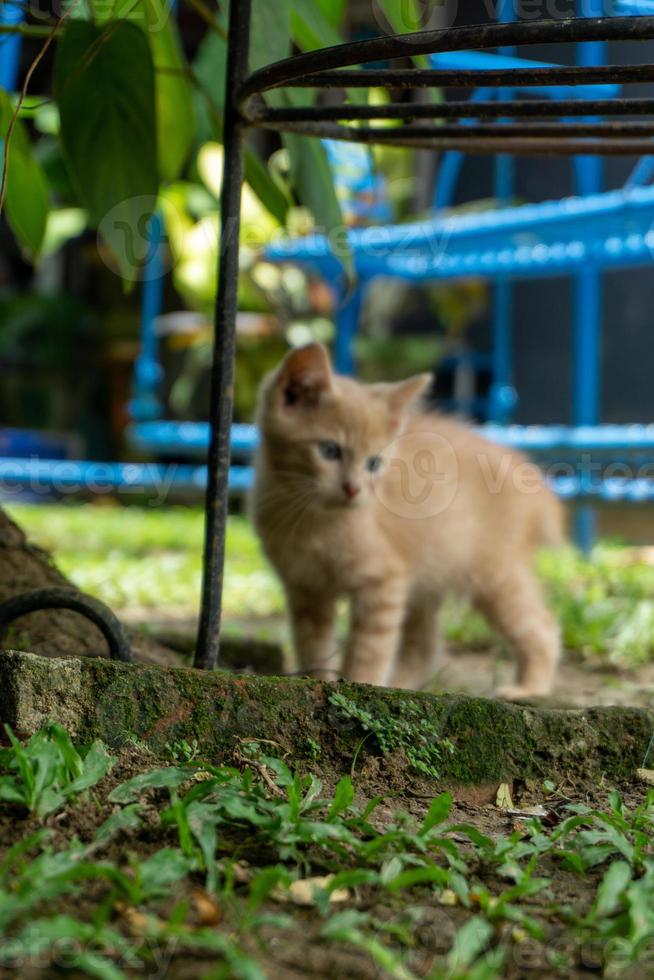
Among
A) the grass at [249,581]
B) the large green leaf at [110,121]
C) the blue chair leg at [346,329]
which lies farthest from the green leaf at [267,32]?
the blue chair leg at [346,329]

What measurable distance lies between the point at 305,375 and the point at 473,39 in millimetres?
1320

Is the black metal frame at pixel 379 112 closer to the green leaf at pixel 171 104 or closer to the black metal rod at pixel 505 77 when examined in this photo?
the black metal rod at pixel 505 77

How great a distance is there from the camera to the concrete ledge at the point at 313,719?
1163 mm

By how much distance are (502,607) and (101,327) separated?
685 cm

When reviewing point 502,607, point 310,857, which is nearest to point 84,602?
point 310,857

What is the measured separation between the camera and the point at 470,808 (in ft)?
4.04

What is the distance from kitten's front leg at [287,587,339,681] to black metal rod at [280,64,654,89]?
1.43m

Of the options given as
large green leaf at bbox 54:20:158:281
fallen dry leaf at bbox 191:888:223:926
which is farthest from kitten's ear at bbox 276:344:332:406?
fallen dry leaf at bbox 191:888:223:926

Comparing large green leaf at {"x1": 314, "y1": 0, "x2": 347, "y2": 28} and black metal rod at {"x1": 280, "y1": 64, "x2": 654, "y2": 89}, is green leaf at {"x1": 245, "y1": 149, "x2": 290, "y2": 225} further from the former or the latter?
black metal rod at {"x1": 280, "y1": 64, "x2": 654, "y2": 89}

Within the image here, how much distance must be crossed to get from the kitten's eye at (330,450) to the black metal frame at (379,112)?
2.73ft

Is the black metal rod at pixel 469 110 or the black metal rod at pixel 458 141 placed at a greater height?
the black metal rod at pixel 458 141

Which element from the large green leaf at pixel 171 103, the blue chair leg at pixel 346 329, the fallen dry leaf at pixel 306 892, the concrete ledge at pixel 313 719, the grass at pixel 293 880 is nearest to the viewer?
the grass at pixel 293 880

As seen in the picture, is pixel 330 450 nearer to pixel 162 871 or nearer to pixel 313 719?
pixel 313 719

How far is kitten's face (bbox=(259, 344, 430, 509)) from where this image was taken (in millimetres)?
2295
